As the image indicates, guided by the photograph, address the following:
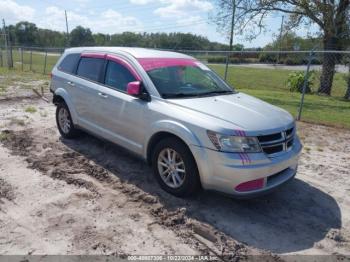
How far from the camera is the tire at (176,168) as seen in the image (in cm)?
414

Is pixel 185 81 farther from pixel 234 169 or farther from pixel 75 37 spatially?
pixel 75 37

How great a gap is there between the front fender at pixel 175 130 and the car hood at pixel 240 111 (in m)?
0.27

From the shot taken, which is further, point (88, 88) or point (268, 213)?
point (88, 88)

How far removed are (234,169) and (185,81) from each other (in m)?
1.78

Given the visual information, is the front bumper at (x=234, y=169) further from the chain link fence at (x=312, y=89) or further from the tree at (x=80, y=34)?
the tree at (x=80, y=34)

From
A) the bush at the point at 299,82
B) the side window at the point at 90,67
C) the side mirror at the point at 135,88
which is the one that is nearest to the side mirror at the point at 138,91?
the side mirror at the point at 135,88

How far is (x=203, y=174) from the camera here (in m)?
4.01

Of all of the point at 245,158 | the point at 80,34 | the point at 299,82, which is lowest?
the point at 299,82

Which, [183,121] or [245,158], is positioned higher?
[183,121]

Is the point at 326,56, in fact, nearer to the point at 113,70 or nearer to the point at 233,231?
the point at 113,70

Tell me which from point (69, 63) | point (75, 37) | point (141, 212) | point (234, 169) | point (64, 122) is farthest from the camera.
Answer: point (75, 37)

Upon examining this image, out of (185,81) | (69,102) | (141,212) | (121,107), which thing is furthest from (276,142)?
(69,102)

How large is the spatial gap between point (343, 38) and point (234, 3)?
5560 mm

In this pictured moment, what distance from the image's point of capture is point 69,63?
21.6 feet
